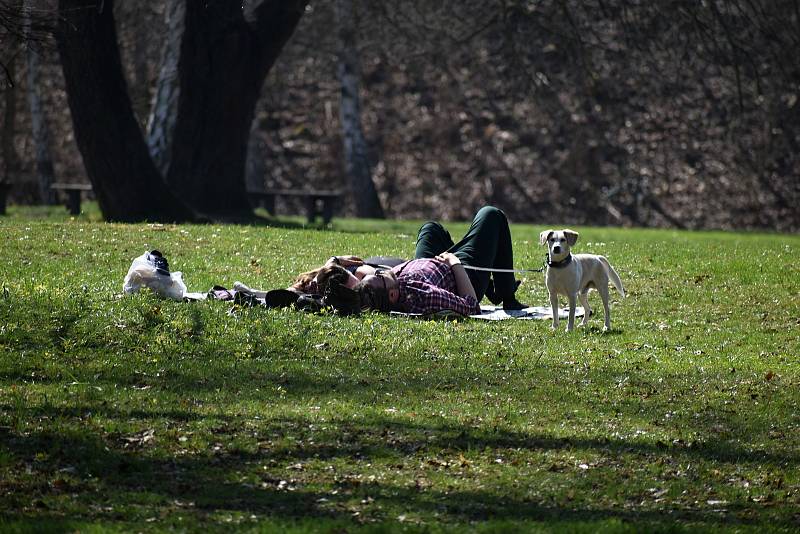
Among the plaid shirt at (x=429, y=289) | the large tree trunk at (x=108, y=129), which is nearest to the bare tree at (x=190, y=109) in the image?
the large tree trunk at (x=108, y=129)

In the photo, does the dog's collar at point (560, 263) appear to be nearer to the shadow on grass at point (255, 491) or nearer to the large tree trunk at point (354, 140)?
the shadow on grass at point (255, 491)

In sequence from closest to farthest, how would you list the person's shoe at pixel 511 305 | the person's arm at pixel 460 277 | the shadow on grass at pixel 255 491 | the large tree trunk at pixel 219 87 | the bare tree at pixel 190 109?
1. the shadow on grass at pixel 255 491
2. the person's arm at pixel 460 277
3. the person's shoe at pixel 511 305
4. the bare tree at pixel 190 109
5. the large tree trunk at pixel 219 87

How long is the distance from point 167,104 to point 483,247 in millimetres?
11046

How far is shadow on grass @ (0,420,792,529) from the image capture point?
6582mm

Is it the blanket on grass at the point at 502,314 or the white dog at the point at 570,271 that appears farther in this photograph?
the blanket on grass at the point at 502,314

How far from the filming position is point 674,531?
6406 mm

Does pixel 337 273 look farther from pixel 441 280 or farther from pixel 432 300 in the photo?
pixel 441 280

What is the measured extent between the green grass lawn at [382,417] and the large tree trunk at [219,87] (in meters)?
8.61

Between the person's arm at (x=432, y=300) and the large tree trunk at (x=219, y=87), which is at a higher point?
the large tree trunk at (x=219, y=87)

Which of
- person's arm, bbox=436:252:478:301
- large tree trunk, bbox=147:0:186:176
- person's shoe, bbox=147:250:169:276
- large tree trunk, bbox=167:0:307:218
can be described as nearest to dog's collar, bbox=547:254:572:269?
person's arm, bbox=436:252:478:301

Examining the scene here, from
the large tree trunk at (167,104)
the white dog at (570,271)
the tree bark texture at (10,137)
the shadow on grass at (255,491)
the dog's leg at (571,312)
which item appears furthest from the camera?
the tree bark texture at (10,137)

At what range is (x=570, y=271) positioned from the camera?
38.1 ft

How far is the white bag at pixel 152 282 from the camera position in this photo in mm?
12422

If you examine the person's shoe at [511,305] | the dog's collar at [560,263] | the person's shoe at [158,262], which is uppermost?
the dog's collar at [560,263]
